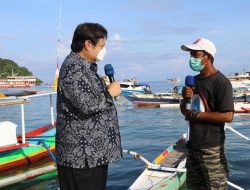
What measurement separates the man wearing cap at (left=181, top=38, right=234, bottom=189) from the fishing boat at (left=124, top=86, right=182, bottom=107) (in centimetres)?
3286

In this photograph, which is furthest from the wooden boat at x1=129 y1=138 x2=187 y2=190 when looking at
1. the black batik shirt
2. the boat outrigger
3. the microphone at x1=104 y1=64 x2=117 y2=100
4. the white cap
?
the black batik shirt

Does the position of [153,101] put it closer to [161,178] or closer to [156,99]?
[156,99]

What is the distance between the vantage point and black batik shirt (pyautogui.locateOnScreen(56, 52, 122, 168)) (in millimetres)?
3234

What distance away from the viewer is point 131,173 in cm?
1172

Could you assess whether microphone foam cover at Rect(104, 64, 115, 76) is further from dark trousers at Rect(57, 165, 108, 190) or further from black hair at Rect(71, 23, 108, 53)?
dark trousers at Rect(57, 165, 108, 190)

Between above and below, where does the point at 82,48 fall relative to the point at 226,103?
above

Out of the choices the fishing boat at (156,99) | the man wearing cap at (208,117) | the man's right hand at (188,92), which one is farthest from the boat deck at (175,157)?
the fishing boat at (156,99)

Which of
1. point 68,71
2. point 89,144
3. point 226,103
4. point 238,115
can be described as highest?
point 68,71

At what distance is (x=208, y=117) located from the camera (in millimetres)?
4094

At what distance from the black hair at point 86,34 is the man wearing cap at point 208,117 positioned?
1.36 metres

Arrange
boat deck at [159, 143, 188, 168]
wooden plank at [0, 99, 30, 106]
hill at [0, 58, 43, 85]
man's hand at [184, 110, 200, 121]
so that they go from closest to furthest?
man's hand at [184, 110, 200, 121]
wooden plank at [0, 99, 30, 106]
boat deck at [159, 143, 188, 168]
hill at [0, 58, 43, 85]

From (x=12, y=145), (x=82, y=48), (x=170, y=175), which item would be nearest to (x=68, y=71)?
(x=82, y=48)

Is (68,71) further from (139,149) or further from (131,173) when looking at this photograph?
(139,149)

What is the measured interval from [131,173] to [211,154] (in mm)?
7804
